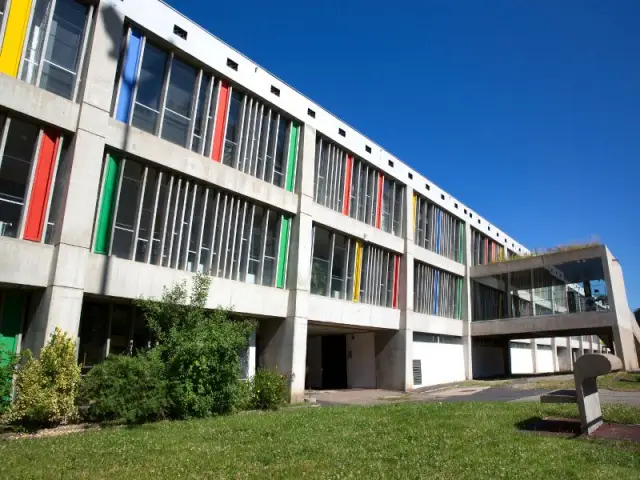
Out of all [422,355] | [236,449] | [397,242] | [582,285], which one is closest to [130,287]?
[236,449]

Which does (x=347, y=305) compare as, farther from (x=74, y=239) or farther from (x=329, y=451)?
(x=329, y=451)

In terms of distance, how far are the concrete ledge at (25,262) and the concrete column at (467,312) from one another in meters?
26.2

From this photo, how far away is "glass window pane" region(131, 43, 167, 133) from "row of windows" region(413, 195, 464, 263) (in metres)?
16.5

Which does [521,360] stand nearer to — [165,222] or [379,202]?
[379,202]

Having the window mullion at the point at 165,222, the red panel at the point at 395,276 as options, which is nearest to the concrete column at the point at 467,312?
the red panel at the point at 395,276

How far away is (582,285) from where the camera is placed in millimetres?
28656

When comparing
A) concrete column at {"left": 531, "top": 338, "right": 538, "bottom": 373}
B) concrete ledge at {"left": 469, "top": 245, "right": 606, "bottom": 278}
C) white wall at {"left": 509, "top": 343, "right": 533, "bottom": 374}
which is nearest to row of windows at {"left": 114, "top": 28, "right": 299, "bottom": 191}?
concrete ledge at {"left": 469, "top": 245, "right": 606, "bottom": 278}

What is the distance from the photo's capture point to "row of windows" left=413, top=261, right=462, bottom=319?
2850 centimetres

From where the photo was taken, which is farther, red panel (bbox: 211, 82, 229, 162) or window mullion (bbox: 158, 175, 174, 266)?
red panel (bbox: 211, 82, 229, 162)

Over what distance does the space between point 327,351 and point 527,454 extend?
21.3m

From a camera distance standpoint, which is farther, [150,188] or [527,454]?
[150,188]

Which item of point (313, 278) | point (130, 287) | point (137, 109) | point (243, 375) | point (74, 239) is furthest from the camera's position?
point (313, 278)

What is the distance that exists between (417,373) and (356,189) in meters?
10.6

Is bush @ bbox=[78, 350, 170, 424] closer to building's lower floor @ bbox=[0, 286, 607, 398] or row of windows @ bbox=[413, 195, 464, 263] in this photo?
building's lower floor @ bbox=[0, 286, 607, 398]
